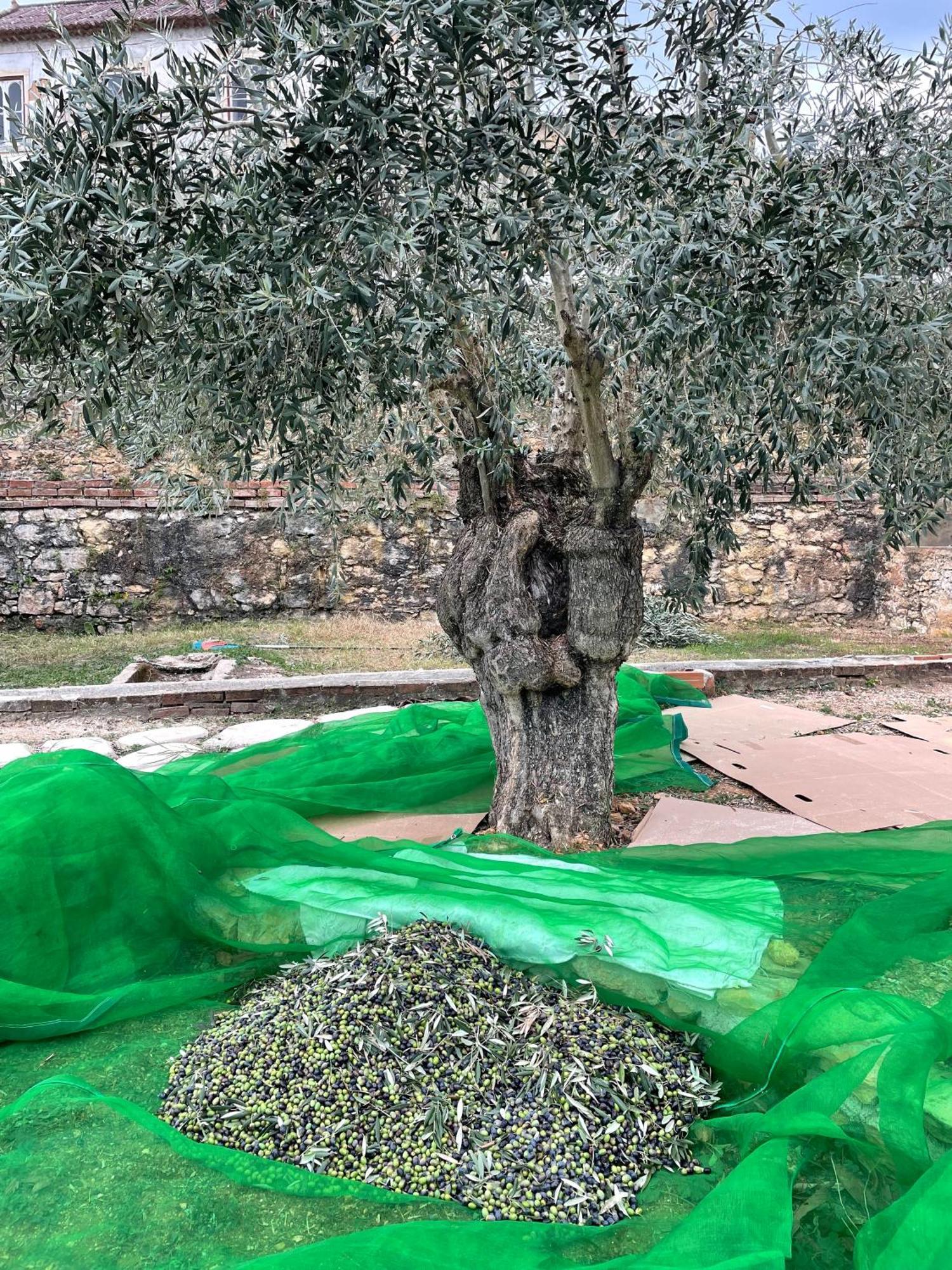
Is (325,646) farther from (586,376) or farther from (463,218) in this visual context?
(463,218)

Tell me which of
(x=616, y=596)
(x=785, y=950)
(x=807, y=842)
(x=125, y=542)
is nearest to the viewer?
(x=785, y=950)

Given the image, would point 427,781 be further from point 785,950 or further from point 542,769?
point 785,950

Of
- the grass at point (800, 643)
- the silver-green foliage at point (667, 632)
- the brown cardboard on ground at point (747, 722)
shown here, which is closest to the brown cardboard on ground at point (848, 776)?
the brown cardboard on ground at point (747, 722)

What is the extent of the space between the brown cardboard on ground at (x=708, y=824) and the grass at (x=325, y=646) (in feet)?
14.5

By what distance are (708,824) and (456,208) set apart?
2724mm

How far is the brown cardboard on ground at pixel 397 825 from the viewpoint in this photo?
392 centimetres

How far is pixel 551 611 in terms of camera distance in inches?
158

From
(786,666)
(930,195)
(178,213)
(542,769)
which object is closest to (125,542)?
(786,666)

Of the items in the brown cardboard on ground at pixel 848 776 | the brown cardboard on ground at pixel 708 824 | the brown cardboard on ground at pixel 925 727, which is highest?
the brown cardboard on ground at pixel 708 824

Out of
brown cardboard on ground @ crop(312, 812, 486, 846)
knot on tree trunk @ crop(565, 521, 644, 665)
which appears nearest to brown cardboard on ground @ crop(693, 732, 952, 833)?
knot on tree trunk @ crop(565, 521, 644, 665)

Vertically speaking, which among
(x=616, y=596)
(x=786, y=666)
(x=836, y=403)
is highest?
(x=836, y=403)

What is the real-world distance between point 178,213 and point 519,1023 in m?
2.28

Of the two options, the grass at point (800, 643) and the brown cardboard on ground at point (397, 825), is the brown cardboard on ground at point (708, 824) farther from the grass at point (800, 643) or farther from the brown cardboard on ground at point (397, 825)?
the grass at point (800, 643)

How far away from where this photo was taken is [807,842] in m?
3.01
